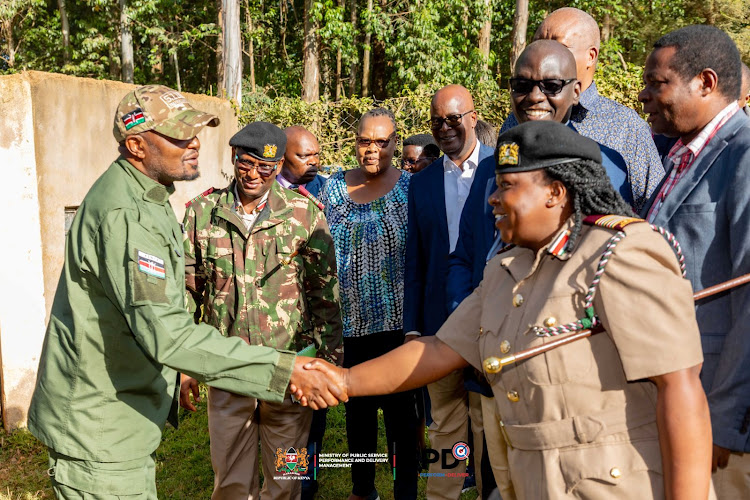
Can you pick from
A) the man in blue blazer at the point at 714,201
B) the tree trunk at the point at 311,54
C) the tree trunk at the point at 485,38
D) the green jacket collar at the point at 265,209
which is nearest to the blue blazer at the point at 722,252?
the man in blue blazer at the point at 714,201

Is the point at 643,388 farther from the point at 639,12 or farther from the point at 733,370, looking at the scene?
the point at 639,12

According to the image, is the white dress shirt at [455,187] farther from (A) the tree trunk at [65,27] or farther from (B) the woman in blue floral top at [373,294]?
(A) the tree trunk at [65,27]

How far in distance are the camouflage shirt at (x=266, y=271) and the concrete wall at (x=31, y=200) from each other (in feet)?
7.23

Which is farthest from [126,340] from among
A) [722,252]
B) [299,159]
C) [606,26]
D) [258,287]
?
[606,26]

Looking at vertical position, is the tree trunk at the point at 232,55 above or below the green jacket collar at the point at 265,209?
above

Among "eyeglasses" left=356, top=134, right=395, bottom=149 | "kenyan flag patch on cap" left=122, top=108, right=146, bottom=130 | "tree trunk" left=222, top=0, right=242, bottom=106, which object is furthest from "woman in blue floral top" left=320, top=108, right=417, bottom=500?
"tree trunk" left=222, top=0, right=242, bottom=106

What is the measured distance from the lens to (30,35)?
81.4ft

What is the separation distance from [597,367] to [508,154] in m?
0.67

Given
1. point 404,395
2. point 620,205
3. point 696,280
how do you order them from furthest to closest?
point 404,395, point 696,280, point 620,205

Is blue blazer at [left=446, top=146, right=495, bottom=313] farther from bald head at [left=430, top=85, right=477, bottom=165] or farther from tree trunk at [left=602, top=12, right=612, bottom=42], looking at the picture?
tree trunk at [left=602, top=12, right=612, bottom=42]

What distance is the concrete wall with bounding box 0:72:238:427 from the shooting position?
5129 millimetres

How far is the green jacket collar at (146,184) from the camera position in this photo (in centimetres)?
275

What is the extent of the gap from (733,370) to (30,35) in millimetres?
28022

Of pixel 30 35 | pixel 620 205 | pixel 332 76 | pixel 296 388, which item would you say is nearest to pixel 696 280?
pixel 620 205
